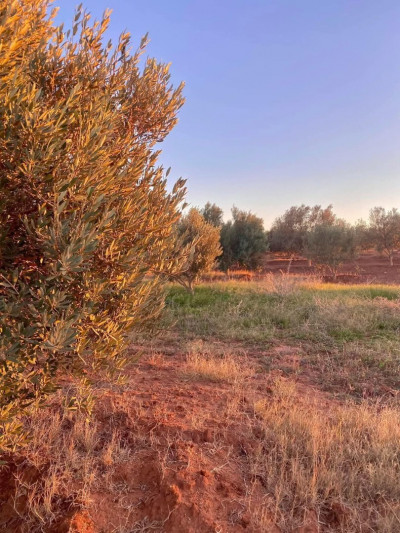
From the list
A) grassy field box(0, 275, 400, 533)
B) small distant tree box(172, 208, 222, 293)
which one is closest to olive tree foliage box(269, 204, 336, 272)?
small distant tree box(172, 208, 222, 293)

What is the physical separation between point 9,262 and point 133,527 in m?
2.12

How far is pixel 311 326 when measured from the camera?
913 centimetres

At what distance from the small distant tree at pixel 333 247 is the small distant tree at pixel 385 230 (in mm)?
5734

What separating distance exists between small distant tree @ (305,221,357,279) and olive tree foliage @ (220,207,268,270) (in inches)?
241

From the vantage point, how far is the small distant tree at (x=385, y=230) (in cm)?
3469

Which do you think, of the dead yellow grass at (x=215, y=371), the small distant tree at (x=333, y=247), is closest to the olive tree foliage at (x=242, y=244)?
the small distant tree at (x=333, y=247)

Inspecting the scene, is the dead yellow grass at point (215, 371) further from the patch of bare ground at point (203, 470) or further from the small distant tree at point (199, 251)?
the small distant tree at point (199, 251)

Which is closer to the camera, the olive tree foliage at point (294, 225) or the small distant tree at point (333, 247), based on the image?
the small distant tree at point (333, 247)

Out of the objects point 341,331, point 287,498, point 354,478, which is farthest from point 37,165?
point 341,331

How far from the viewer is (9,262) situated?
273 cm

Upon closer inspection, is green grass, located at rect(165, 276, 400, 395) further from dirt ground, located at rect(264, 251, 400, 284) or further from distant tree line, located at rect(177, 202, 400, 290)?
dirt ground, located at rect(264, 251, 400, 284)

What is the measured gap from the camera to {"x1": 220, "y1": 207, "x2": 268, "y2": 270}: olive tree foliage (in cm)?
2688

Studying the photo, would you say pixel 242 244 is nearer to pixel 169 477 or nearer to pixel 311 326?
pixel 311 326

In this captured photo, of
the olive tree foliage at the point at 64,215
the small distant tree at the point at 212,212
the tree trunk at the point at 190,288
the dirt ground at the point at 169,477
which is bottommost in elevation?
the dirt ground at the point at 169,477
